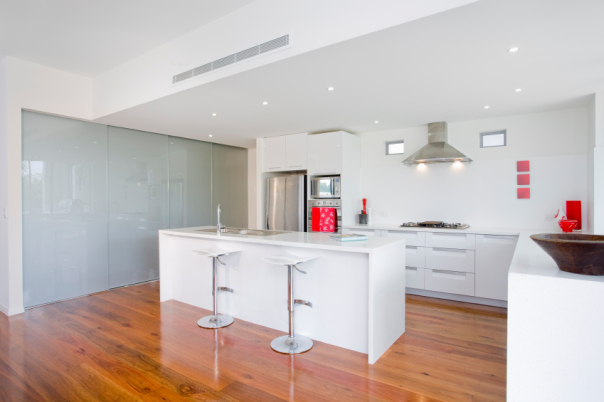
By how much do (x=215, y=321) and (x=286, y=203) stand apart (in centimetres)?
234

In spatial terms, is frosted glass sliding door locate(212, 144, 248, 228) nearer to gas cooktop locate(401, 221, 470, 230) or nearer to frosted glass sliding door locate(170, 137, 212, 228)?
frosted glass sliding door locate(170, 137, 212, 228)

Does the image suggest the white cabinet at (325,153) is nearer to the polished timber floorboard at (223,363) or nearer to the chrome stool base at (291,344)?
the polished timber floorboard at (223,363)

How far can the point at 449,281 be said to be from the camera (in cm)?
409

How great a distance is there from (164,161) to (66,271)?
1.99 metres

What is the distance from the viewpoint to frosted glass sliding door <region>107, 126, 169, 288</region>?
468cm

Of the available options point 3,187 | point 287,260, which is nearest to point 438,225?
point 287,260

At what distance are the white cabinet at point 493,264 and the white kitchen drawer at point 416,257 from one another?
0.61 m

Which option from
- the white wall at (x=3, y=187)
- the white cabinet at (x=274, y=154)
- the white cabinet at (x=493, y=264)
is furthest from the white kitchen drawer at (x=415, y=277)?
the white wall at (x=3, y=187)

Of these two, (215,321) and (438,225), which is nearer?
(215,321)

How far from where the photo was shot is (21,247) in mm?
3762

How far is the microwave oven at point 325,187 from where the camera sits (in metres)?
4.89

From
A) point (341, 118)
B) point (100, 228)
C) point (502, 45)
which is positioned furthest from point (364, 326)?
point (100, 228)

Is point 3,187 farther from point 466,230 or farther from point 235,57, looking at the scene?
point 466,230

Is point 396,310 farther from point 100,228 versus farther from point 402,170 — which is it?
point 100,228
